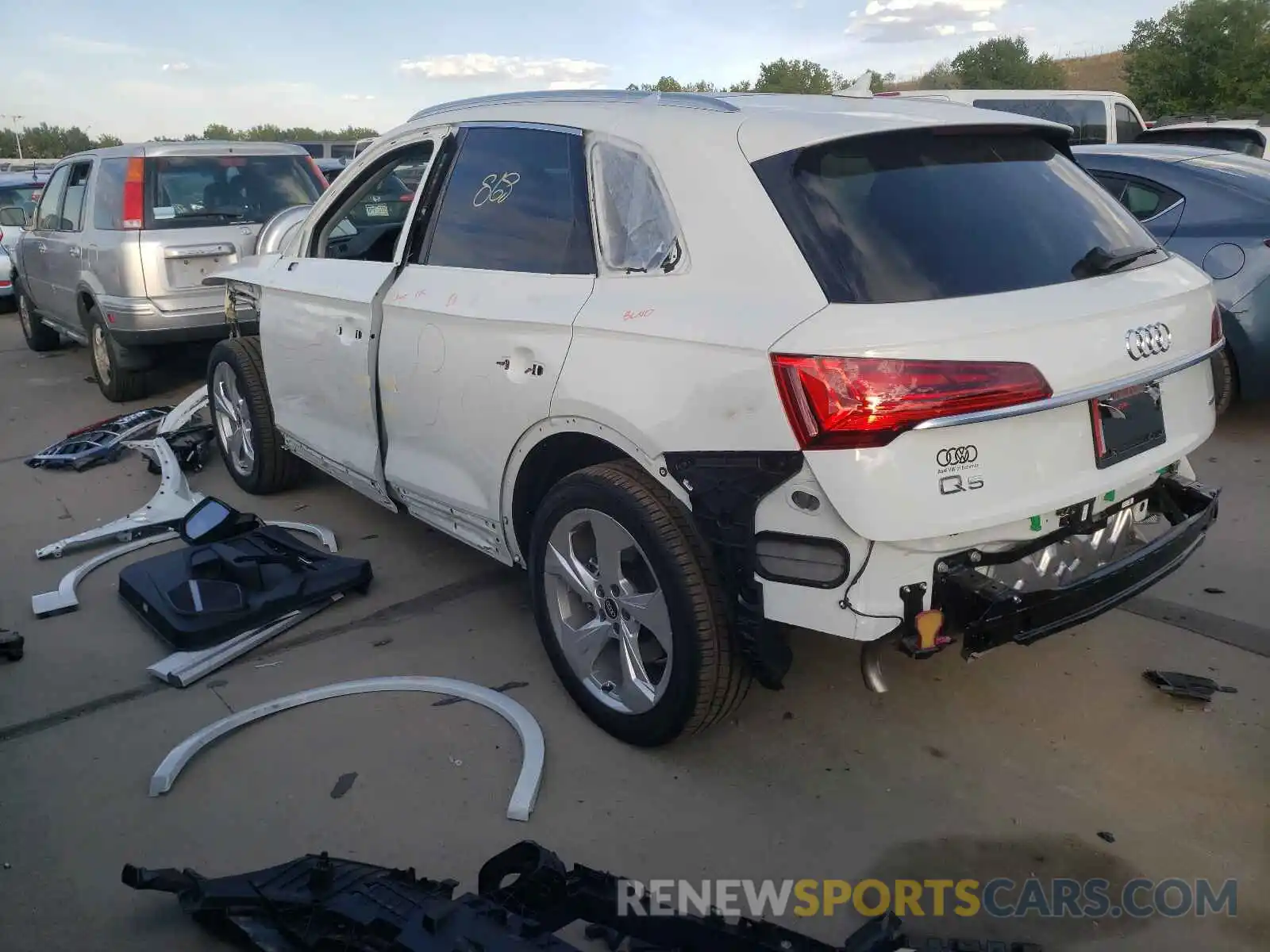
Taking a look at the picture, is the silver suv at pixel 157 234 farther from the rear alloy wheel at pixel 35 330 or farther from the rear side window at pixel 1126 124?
the rear side window at pixel 1126 124

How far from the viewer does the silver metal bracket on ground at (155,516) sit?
5.04 meters

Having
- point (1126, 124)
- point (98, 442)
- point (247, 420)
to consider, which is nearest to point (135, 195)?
point (98, 442)

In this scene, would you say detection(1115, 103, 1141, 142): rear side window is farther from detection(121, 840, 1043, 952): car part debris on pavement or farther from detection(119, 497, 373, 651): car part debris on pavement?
detection(121, 840, 1043, 952): car part debris on pavement

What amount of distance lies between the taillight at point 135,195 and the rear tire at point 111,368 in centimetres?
87

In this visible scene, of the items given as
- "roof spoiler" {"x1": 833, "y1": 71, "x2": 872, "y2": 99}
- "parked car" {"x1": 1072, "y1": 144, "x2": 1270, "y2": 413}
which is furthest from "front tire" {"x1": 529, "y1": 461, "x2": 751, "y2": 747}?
"parked car" {"x1": 1072, "y1": 144, "x2": 1270, "y2": 413}

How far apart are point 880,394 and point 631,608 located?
107 centimetres

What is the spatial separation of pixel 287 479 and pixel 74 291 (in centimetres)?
407

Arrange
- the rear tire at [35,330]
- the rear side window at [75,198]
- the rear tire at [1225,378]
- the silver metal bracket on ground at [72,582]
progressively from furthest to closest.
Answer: the rear tire at [35,330] → the rear side window at [75,198] → the rear tire at [1225,378] → the silver metal bracket on ground at [72,582]

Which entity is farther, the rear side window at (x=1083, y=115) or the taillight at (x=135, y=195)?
the rear side window at (x=1083, y=115)

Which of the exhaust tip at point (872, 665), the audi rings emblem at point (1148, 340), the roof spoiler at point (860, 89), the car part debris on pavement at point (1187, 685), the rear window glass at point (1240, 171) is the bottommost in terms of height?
the car part debris on pavement at point (1187, 685)

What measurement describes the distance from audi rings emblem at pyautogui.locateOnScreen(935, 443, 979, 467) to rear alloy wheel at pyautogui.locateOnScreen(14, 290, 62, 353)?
1041cm

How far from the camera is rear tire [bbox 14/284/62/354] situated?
34.3 ft

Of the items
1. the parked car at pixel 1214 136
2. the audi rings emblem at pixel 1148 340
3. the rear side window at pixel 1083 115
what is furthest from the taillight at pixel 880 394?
the rear side window at pixel 1083 115

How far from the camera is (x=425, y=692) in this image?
11.9 feet
